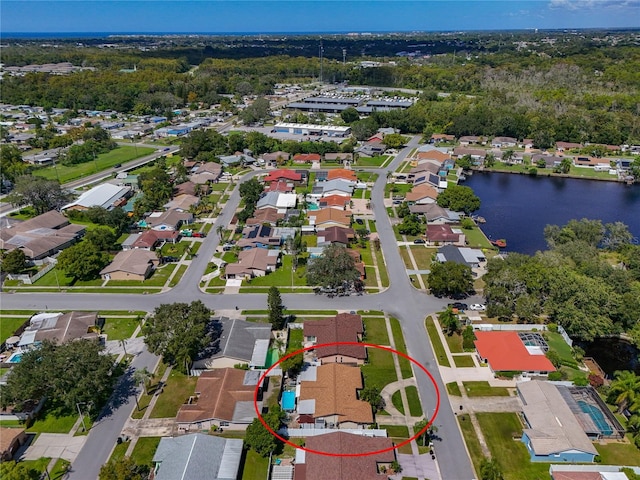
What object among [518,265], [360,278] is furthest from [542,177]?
[360,278]

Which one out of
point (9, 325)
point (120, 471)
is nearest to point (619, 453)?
point (120, 471)

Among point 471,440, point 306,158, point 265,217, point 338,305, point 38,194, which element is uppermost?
point 306,158

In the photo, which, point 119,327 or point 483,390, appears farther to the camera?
point 119,327

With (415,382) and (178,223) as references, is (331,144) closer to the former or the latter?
(178,223)

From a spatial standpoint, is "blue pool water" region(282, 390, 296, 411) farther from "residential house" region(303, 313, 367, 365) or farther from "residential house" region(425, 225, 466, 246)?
"residential house" region(425, 225, 466, 246)

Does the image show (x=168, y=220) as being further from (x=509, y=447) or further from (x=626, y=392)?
(x=626, y=392)
